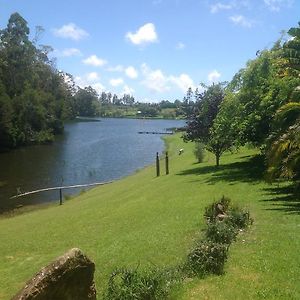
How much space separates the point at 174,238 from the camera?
1339 centimetres

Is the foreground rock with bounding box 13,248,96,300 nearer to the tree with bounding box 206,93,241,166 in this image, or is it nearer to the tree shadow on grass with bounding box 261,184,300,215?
the tree shadow on grass with bounding box 261,184,300,215

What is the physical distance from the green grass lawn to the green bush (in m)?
0.39

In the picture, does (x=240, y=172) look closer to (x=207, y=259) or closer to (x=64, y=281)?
(x=207, y=259)

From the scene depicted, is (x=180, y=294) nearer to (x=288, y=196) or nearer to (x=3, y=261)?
(x=3, y=261)

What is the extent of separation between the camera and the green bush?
9.12 metres

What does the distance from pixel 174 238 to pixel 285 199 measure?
5.97m

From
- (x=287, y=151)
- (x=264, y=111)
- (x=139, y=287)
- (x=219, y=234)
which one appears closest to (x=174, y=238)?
(x=219, y=234)

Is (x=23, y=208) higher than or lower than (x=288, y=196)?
lower

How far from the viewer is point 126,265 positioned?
38.4 ft

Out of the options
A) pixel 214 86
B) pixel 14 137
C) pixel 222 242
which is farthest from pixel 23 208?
pixel 14 137

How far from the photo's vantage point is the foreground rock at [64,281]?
7.76m

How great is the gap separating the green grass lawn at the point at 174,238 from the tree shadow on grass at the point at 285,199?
3 centimetres

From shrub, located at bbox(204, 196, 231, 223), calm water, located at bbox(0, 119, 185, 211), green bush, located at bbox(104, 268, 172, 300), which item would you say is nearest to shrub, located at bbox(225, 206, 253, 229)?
shrub, located at bbox(204, 196, 231, 223)

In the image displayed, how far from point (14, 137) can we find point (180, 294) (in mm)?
66914
